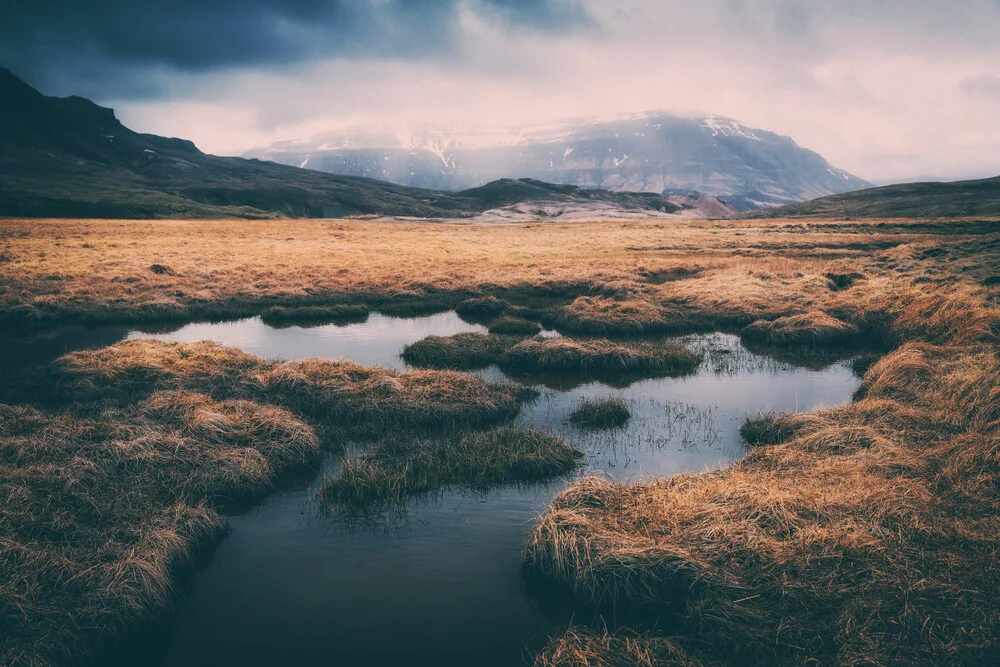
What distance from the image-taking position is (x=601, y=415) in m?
16.3

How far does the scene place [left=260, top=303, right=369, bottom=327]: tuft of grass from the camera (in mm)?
31141

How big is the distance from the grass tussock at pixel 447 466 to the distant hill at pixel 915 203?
85.3 m

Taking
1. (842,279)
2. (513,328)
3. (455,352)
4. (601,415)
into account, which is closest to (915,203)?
(842,279)

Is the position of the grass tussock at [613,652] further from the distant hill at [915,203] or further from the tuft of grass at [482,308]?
the distant hill at [915,203]

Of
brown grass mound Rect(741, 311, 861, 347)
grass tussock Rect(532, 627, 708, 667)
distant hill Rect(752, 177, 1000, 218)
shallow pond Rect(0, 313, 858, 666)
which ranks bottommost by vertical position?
shallow pond Rect(0, 313, 858, 666)

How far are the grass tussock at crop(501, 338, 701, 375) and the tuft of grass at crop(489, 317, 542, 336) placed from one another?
5117 millimetres

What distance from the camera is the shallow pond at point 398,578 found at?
8.07m

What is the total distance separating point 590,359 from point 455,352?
16.6ft

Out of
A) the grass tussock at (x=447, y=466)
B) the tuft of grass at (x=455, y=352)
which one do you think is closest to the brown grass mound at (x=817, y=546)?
the grass tussock at (x=447, y=466)

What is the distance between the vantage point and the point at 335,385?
1742 centimetres

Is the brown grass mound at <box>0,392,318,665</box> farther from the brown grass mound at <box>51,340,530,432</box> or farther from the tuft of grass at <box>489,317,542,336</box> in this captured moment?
the tuft of grass at <box>489,317,542,336</box>

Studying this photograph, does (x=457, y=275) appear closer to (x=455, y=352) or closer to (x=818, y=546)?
(x=455, y=352)

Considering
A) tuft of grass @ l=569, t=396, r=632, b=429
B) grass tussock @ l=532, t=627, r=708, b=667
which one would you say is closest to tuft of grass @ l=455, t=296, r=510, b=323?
tuft of grass @ l=569, t=396, r=632, b=429

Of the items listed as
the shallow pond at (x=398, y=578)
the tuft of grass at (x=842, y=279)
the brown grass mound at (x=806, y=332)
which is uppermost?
the tuft of grass at (x=842, y=279)
